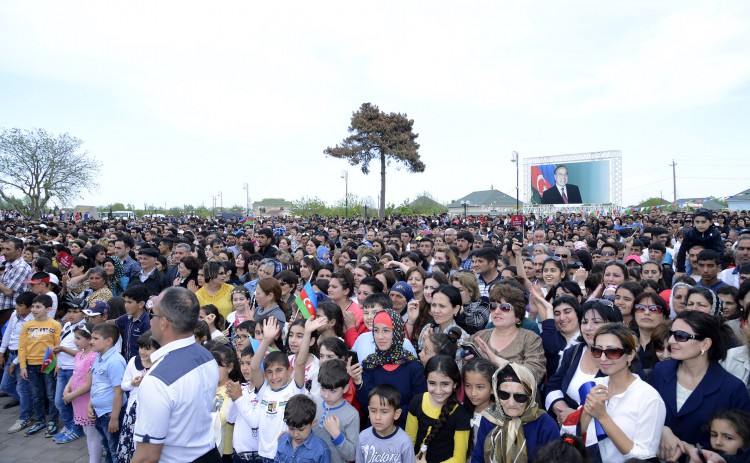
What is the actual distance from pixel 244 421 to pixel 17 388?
14.4 ft

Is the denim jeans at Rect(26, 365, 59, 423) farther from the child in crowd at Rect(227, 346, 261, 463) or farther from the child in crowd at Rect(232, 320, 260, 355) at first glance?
the child in crowd at Rect(227, 346, 261, 463)

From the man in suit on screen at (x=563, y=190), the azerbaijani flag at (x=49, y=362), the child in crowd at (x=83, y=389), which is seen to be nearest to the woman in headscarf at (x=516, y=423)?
the child in crowd at (x=83, y=389)

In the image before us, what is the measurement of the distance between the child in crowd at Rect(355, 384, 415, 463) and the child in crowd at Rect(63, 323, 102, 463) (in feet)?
10.9

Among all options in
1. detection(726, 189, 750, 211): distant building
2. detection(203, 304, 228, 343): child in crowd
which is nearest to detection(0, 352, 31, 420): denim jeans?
detection(203, 304, 228, 343): child in crowd

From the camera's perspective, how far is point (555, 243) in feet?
36.3

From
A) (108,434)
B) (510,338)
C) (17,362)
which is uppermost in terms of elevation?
(510,338)

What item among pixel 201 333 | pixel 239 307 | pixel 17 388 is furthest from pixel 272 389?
pixel 17 388

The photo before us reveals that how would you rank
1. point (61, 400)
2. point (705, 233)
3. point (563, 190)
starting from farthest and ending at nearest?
point (563, 190) → point (705, 233) → point (61, 400)

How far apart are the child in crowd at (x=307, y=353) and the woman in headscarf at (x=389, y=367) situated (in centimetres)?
38

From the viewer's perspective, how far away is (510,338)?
3.66 m

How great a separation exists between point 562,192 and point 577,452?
4847 centimetres

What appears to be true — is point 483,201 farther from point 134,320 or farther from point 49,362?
point 134,320

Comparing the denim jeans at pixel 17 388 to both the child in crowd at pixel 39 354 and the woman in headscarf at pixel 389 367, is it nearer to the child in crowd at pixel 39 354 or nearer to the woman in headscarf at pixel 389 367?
the child in crowd at pixel 39 354

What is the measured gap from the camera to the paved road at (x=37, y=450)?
521 cm
